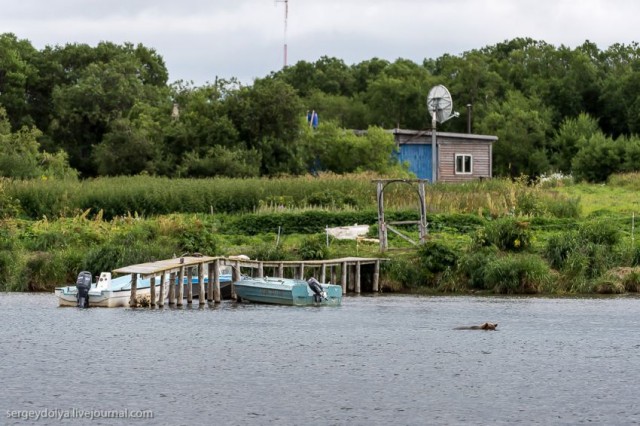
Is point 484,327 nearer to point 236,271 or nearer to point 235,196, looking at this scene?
point 236,271

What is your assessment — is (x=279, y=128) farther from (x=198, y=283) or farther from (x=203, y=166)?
(x=198, y=283)

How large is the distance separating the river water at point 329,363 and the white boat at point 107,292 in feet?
2.26

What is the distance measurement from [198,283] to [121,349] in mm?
13951

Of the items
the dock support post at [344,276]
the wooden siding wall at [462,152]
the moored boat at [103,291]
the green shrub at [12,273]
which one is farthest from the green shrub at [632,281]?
the wooden siding wall at [462,152]

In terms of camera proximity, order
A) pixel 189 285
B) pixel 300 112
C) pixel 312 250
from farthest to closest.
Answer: pixel 300 112 < pixel 312 250 < pixel 189 285

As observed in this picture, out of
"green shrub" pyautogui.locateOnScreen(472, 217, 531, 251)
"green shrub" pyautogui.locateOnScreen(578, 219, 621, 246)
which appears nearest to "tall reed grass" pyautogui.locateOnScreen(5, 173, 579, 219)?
"green shrub" pyautogui.locateOnScreen(472, 217, 531, 251)

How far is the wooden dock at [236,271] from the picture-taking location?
45.9 meters

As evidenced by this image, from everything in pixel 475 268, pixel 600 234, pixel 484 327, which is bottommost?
pixel 484 327

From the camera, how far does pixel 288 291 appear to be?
4731 cm

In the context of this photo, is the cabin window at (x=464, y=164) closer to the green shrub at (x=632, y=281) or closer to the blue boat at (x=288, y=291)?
the green shrub at (x=632, y=281)

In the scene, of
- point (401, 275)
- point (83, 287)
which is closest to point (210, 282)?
point (83, 287)

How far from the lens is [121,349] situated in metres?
36.5

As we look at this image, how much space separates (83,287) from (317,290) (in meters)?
8.60

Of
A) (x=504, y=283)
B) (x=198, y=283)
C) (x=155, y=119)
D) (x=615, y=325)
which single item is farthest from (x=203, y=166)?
(x=615, y=325)
